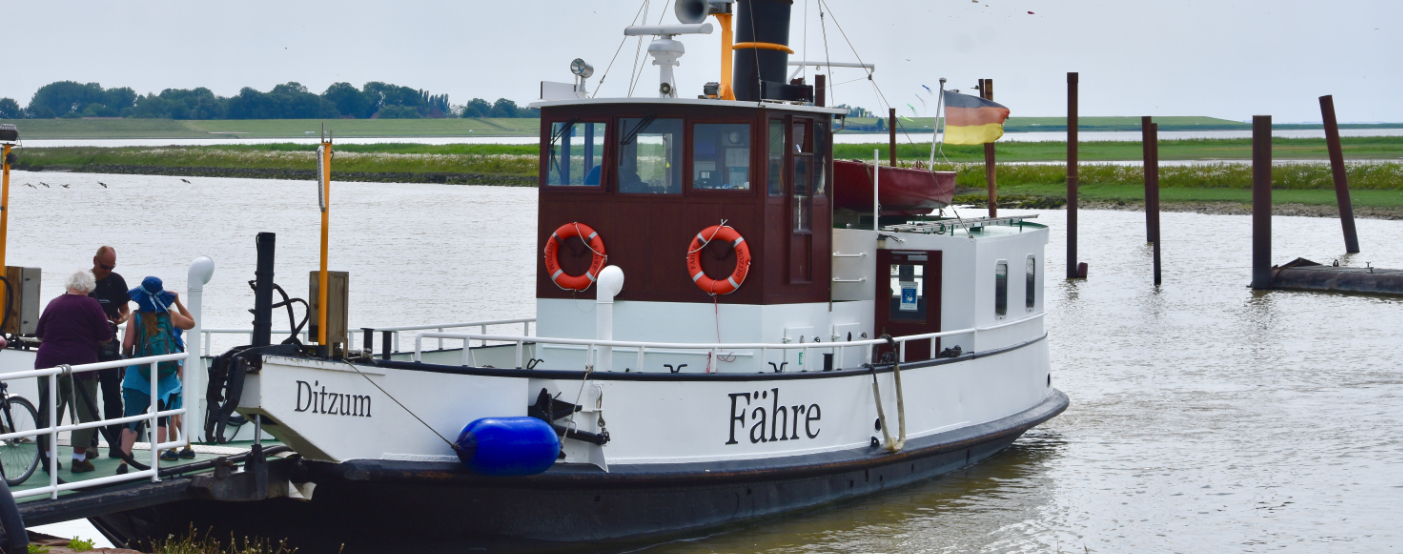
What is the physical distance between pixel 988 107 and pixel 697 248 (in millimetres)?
6118

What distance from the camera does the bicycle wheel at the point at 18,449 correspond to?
26.1 feet

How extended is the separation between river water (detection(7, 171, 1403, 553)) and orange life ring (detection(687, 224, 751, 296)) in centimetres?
195

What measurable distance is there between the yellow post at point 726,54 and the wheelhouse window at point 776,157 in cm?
57

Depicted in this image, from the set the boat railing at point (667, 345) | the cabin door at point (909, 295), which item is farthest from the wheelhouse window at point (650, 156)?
the cabin door at point (909, 295)

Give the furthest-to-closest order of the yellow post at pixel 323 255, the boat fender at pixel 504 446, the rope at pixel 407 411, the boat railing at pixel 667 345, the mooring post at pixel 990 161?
1. the mooring post at pixel 990 161
2. the boat railing at pixel 667 345
3. the boat fender at pixel 504 446
4. the rope at pixel 407 411
5. the yellow post at pixel 323 255

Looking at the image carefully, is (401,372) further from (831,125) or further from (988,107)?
(988,107)

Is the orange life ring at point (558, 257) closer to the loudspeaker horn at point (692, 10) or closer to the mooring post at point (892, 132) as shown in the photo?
the loudspeaker horn at point (692, 10)

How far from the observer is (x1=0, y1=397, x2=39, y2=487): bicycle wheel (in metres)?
7.95

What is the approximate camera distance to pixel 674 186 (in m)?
10.7

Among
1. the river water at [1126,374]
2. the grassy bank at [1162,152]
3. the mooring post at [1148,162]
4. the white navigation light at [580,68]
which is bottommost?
the river water at [1126,374]

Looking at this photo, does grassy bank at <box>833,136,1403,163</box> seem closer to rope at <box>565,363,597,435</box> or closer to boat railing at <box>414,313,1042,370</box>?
boat railing at <box>414,313,1042,370</box>

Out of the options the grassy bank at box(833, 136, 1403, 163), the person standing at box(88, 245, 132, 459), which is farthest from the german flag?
the grassy bank at box(833, 136, 1403, 163)

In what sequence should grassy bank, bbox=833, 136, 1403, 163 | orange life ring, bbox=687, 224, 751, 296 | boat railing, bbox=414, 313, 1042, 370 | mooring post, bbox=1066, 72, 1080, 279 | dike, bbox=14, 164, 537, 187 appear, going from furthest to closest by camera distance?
grassy bank, bbox=833, 136, 1403, 163
dike, bbox=14, 164, 537, 187
mooring post, bbox=1066, 72, 1080, 279
orange life ring, bbox=687, 224, 751, 296
boat railing, bbox=414, 313, 1042, 370

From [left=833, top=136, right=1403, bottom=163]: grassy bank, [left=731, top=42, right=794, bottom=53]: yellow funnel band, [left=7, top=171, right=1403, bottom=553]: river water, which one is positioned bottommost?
[left=7, top=171, right=1403, bottom=553]: river water
